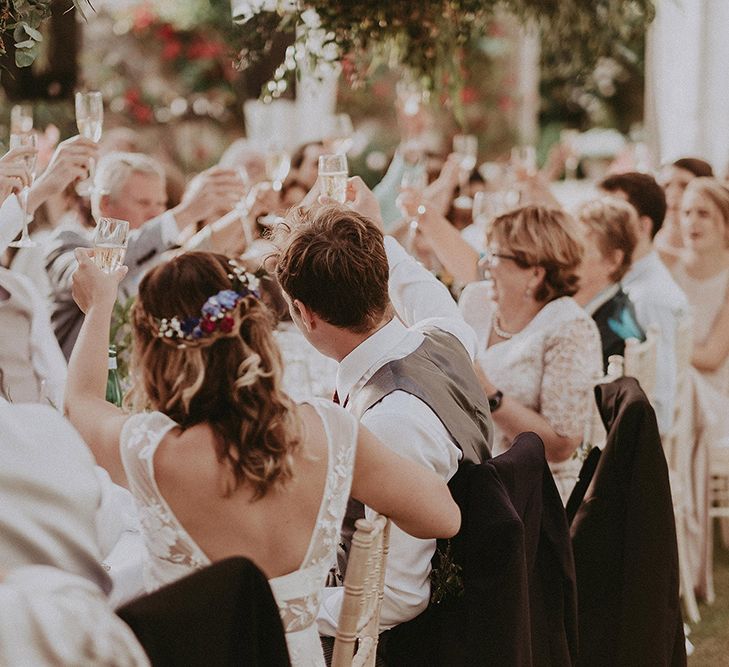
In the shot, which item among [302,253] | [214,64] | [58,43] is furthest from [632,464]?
[214,64]

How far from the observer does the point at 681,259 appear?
4598 mm

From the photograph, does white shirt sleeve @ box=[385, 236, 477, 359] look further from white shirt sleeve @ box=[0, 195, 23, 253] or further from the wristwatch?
white shirt sleeve @ box=[0, 195, 23, 253]

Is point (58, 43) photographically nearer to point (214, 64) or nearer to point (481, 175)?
point (214, 64)

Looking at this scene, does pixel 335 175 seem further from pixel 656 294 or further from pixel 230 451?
pixel 656 294

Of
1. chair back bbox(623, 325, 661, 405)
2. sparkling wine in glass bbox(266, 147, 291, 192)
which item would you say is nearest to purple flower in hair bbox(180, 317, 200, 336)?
chair back bbox(623, 325, 661, 405)

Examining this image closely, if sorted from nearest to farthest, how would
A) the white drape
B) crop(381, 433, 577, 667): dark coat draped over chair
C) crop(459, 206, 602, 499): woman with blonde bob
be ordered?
crop(381, 433, 577, 667): dark coat draped over chair, crop(459, 206, 602, 499): woman with blonde bob, the white drape


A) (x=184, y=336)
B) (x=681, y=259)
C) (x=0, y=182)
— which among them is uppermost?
(x=0, y=182)

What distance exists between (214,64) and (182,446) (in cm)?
858

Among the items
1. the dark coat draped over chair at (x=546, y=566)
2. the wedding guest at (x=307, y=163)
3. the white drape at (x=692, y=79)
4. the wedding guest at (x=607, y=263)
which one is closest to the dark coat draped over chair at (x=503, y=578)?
the dark coat draped over chair at (x=546, y=566)

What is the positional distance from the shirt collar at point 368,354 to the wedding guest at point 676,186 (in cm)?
299

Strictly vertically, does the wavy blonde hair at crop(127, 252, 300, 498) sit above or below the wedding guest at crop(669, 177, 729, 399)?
above

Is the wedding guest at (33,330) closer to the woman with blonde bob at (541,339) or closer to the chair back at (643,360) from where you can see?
the woman with blonde bob at (541,339)

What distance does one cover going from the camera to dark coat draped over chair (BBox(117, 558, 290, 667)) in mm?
1287

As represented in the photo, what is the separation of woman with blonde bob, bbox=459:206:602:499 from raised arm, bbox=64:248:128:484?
1269 mm
